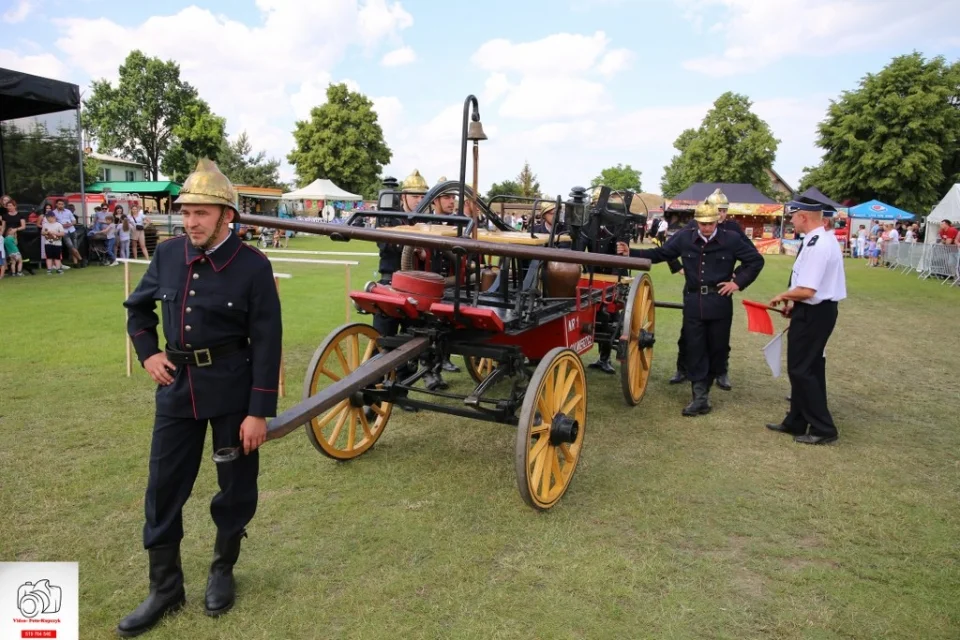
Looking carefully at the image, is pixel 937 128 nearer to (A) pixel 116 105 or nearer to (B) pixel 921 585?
(B) pixel 921 585

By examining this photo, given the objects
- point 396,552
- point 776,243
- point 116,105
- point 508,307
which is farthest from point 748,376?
point 116,105

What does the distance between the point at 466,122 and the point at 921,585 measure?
11.7ft

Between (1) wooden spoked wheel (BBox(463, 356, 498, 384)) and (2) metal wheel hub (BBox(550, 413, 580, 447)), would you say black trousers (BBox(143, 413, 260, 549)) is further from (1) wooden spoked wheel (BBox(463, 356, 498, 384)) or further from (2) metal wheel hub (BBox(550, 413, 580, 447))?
(1) wooden spoked wheel (BBox(463, 356, 498, 384))

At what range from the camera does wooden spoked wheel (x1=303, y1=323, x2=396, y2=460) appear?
4.16 metres

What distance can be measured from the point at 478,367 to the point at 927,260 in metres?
21.0

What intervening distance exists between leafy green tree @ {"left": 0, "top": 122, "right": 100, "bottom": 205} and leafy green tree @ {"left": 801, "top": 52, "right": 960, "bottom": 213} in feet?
139

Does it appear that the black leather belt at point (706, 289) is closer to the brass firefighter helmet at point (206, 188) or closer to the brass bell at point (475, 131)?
the brass bell at point (475, 131)

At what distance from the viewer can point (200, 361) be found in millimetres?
2689

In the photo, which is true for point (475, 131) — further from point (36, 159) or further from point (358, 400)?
point (36, 159)

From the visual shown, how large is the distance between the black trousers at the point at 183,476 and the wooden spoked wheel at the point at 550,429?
145 cm

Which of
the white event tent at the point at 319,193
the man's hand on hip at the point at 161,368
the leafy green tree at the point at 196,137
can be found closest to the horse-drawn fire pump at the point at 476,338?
the man's hand on hip at the point at 161,368

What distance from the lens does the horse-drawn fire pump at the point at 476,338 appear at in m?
3.52

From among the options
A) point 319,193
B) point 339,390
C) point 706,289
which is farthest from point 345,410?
point 319,193

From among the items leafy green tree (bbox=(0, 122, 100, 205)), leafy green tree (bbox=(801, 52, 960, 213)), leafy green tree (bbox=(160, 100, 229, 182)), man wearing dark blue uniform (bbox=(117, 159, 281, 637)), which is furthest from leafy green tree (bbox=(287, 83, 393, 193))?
man wearing dark blue uniform (bbox=(117, 159, 281, 637))
